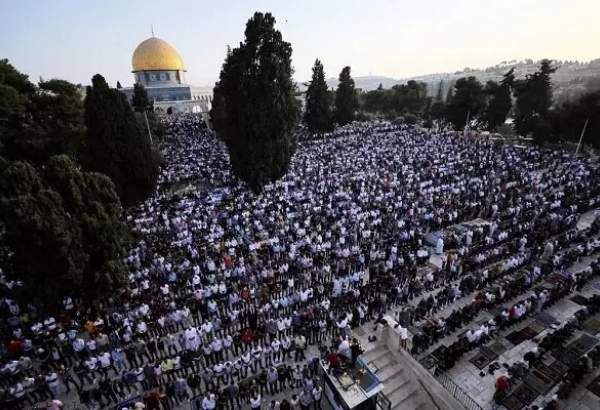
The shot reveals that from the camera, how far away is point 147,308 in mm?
11641

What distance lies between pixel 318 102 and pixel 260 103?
21.4 meters

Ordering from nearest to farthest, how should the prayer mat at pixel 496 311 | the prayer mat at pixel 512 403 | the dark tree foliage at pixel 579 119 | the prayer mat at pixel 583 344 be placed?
the prayer mat at pixel 512 403 < the prayer mat at pixel 583 344 < the prayer mat at pixel 496 311 < the dark tree foliage at pixel 579 119

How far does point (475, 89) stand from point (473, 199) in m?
27.9

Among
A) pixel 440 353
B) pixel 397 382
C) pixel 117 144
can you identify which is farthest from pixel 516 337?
pixel 117 144

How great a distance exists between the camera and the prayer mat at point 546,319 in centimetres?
1172

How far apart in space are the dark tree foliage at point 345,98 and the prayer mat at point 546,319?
38.7 m

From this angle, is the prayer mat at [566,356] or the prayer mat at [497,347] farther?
the prayer mat at [497,347]

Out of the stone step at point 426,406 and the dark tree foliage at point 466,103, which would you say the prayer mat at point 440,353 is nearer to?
the stone step at point 426,406

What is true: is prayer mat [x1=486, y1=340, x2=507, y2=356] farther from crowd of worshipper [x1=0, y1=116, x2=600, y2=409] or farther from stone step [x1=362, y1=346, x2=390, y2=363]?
stone step [x1=362, y1=346, x2=390, y2=363]

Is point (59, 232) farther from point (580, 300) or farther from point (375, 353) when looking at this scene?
point (580, 300)

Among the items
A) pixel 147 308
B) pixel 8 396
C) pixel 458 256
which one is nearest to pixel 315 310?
pixel 147 308

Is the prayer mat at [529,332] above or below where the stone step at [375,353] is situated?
below

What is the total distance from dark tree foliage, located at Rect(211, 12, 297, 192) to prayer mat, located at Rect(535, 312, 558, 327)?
17.3 m

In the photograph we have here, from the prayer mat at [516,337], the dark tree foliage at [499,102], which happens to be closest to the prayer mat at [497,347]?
the prayer mat at [516,337]
